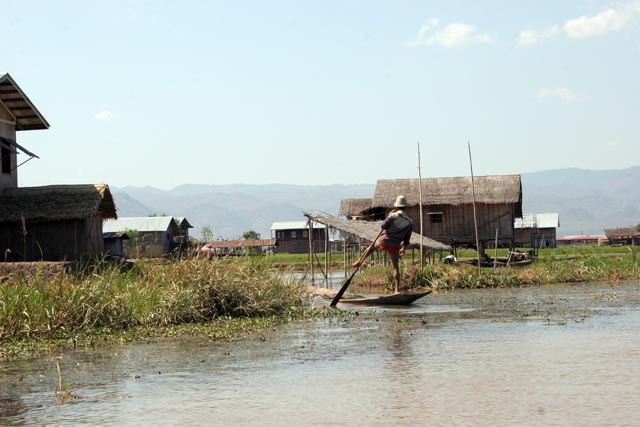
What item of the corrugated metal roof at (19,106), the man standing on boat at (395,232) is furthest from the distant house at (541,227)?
the man standing on boat at (395,232)

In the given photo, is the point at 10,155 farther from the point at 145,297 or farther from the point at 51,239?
the point at 145,297

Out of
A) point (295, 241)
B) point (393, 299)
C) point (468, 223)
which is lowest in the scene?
point (393, 299)

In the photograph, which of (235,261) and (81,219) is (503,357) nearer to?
(235,261)

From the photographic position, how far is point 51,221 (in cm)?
2547

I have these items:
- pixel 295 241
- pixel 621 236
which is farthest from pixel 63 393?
pixel 621 236

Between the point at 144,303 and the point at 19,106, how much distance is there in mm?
15227

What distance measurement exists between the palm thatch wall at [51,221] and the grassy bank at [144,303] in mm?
9457

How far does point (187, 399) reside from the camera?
27.8 ft

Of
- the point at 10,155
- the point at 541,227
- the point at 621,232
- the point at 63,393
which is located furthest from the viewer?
the point at 621,232

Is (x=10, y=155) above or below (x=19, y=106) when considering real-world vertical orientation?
below

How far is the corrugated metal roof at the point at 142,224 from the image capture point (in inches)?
2867

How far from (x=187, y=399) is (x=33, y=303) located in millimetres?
5636

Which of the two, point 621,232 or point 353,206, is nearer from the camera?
point 353,206

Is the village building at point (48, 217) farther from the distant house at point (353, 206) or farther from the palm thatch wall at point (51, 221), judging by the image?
the distant house at point (353, 206)
